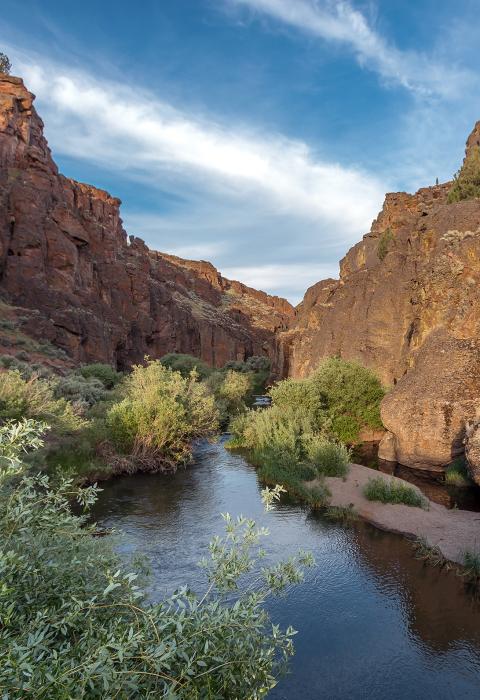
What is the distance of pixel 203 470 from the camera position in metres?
23.8

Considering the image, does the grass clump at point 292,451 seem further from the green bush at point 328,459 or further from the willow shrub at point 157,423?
the willow shrub at point 157,423

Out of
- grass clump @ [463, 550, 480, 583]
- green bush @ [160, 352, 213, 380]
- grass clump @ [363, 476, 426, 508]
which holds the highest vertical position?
green bush @ [160, 352, 213, 380]

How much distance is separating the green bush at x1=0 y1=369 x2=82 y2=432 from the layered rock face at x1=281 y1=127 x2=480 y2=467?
16.0 meters

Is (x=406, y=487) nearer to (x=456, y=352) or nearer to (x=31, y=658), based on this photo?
(x=456, y=352)

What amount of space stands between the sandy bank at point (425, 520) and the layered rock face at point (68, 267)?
1527 inches

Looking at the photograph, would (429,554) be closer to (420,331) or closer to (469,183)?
(420,331)

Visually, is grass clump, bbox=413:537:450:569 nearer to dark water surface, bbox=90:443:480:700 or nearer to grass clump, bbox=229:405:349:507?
dark water surface, bbox=90:443:480:700

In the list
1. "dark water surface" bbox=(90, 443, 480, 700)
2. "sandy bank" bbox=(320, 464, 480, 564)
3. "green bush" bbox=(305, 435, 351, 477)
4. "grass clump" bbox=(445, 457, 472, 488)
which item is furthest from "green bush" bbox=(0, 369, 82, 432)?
"grass clump" bbox=(445, 457, 472, 488)

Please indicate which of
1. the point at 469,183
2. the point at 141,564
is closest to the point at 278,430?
the point at 141,564

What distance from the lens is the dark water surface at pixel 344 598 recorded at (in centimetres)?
844

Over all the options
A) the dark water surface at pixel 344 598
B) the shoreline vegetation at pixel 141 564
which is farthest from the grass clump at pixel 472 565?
the dark water surface at pixel 344 598

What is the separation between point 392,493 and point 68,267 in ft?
175

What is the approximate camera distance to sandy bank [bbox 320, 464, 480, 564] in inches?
539

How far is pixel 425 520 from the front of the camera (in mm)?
15578
